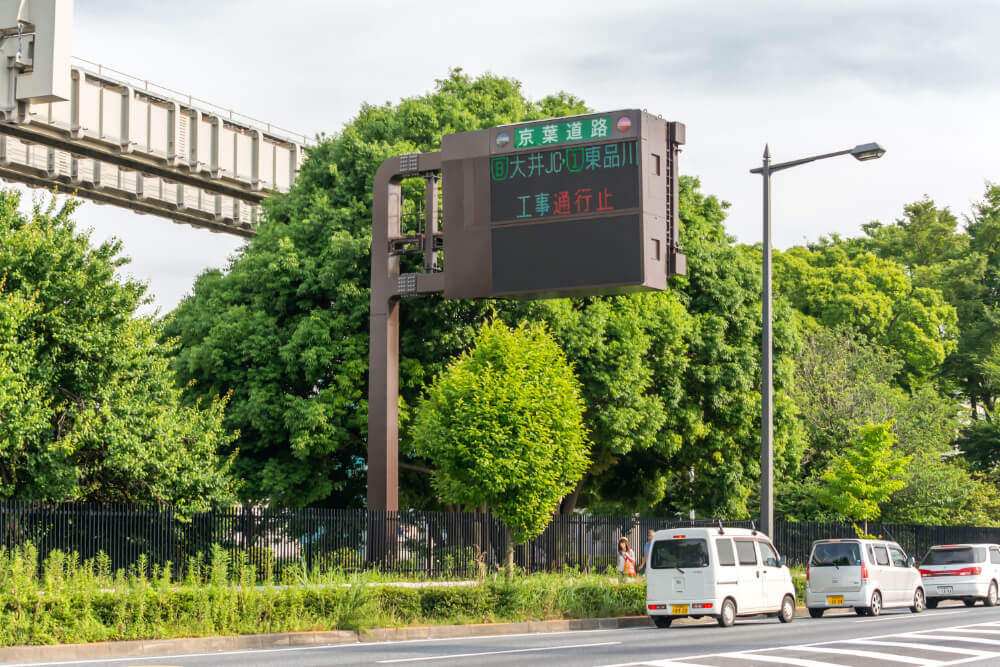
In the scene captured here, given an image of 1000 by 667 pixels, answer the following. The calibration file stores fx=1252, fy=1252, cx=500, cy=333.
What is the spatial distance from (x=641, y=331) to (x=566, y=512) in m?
8.35

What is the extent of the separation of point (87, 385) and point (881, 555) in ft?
57.1

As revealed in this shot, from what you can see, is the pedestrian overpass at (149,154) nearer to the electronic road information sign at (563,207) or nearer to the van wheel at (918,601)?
the electronic road information sign at (563,207)

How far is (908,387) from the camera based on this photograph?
64.4 metres

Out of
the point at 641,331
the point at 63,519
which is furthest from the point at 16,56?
the point at 641,331

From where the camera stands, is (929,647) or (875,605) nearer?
(929,647)

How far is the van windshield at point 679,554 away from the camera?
2292 centimetres

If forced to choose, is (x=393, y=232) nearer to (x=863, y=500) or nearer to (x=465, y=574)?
(x=465, y=574)

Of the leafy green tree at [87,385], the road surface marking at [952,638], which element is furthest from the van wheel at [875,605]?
the leafy green tree at [87,385]

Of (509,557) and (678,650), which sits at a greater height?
(509,557)

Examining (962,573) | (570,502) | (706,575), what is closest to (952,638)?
(706,575)

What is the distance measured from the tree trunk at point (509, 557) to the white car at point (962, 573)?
1258cm

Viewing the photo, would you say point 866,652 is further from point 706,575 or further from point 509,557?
point 509,557

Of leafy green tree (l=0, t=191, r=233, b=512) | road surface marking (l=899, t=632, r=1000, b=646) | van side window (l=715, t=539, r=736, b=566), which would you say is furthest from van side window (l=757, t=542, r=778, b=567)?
leafy green tree (l=0, t=191, r=233, b=512)

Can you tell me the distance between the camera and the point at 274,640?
60.7 feet
